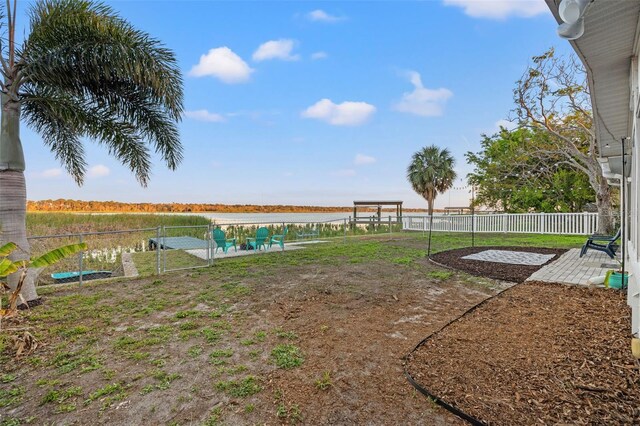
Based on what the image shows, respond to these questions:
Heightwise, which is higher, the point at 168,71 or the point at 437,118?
the point at 437,118

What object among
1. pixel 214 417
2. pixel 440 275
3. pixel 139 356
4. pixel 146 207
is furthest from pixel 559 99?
pixel 146 207

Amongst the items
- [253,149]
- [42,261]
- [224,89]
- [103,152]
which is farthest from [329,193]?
[42,261]

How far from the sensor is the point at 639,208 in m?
3.62

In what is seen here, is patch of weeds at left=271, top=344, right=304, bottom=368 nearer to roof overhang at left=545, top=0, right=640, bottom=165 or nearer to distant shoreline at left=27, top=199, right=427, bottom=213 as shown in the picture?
roof overhang at left=545, top=0, right=640, bottom=165

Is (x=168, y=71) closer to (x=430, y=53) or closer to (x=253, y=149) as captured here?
(x=430, y=53)

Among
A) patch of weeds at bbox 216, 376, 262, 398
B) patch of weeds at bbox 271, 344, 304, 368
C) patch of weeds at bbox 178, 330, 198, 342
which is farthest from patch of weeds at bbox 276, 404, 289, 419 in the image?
patch of weeds at bbox 178, 330, 198, 342

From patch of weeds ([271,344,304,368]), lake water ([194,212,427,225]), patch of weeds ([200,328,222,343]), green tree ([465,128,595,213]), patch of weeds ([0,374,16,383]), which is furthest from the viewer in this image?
green tree ([465,128,595,213])

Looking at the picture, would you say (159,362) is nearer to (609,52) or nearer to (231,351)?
(231,351)

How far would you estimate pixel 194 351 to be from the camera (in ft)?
11.3

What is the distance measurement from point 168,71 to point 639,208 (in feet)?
23.8

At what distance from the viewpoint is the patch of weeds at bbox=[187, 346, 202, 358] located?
10.9 feet

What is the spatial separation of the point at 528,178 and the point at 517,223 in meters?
4.12

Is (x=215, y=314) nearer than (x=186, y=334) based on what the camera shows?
No

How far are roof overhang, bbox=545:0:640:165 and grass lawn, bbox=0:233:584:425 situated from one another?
3.45 metres
